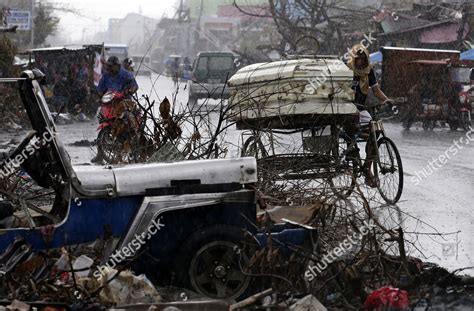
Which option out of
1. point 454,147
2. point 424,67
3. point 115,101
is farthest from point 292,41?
point 115,101

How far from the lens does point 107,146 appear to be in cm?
1339

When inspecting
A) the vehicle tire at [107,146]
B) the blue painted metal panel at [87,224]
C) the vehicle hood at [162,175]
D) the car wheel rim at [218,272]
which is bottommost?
the vehicle tire at [107,146]

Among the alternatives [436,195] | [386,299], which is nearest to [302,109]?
[436,195]

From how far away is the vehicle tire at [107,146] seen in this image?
11501mm

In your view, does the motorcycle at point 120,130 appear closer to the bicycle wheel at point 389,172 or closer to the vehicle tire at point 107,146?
the vehicle tire at point 107,146

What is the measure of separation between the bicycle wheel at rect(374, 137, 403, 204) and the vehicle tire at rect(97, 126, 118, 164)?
3165 millimetres

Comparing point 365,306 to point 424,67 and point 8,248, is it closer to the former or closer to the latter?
point 8,248

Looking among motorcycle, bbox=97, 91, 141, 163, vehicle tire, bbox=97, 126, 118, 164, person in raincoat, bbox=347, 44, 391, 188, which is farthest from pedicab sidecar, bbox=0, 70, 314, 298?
person in raincoat, bbox=347, 44, 391, 188

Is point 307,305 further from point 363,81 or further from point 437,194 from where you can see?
point 437,194

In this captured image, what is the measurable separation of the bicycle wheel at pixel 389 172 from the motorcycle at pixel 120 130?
9.96 ft

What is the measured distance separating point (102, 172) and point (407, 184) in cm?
817

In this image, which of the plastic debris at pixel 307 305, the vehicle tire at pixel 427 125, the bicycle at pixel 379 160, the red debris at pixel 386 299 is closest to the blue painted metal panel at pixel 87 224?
the plastic debris at pixel 307 305

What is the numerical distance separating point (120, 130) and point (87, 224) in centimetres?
530

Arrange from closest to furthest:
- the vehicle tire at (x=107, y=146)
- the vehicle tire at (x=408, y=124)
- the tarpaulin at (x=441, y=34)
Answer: the vehicle tire at (x=107, y=146) < the vehicle tire at (x=408, y=124) < the tarpaulin at (x=441, y=34)
